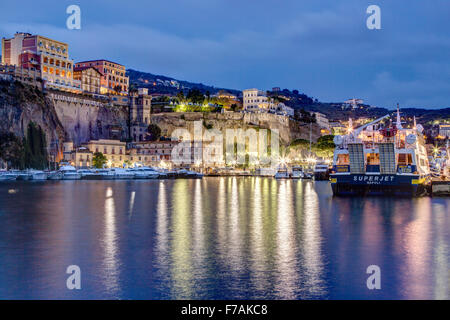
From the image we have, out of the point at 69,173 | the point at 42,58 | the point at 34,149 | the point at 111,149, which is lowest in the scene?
the point at 69,173

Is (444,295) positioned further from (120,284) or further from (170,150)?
(170,150)

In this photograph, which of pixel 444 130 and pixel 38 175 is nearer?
pixel 38 175

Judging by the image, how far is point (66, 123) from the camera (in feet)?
375

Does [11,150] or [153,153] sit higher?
[11,150]

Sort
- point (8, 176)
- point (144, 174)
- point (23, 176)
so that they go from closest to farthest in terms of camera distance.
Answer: point (8, 176) → point (23, 176) → point (144, 174)

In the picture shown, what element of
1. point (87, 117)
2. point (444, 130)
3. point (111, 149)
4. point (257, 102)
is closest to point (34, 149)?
point (111, 149)

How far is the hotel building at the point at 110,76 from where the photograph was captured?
14062 cm

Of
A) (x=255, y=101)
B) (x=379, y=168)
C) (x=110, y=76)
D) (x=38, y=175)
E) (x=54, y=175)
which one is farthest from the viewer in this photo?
(x=255, y=101)

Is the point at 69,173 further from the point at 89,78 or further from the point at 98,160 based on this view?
the point at 89,78

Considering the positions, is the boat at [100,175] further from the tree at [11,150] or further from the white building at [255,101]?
the white building at [255,101]

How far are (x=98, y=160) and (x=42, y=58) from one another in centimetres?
3091

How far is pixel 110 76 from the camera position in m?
145

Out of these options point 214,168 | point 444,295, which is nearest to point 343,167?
point 444,295

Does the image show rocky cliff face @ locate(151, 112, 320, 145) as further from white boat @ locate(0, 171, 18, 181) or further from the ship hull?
the ship hull
